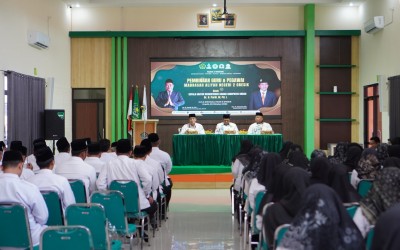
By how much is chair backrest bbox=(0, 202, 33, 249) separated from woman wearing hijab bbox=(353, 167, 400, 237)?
2320mm

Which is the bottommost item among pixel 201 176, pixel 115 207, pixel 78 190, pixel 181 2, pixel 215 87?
pixel 201 176

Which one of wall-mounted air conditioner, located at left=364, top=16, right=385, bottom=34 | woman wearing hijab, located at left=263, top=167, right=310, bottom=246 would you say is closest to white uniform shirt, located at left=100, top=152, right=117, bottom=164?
woman wearing hijab, located at left=263, top=167, right=310, bottom=246

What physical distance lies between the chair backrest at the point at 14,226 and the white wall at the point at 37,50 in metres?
7.26

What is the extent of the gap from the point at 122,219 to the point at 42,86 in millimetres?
8665

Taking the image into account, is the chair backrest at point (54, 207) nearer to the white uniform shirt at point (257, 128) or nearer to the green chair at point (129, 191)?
the green chair at point (129, 191)

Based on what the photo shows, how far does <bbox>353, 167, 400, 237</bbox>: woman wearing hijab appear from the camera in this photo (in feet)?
10.1

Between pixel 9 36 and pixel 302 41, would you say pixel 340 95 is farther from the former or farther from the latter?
pixel 9 36

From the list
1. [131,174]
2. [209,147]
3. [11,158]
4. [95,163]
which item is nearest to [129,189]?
[131,174]

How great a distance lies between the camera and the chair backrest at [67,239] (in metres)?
3.59

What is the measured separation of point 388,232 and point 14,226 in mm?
2770

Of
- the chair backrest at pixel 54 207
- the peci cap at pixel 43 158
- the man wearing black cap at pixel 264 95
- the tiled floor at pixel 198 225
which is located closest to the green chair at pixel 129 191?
the tiled floor at pixel 198 225

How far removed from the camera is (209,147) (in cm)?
1283

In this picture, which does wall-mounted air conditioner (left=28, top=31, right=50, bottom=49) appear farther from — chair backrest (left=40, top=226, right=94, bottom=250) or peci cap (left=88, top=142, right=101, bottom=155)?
chair backrest (left=40, top=226, right=94, bottom=250)

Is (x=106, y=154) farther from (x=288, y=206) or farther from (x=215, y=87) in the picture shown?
(x=215, y=87)
